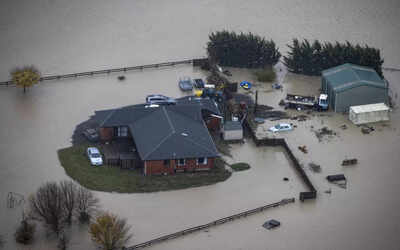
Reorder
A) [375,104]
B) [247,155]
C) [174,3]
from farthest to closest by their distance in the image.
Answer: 1. [174,3]
2. [375,104]
3. [247,155]

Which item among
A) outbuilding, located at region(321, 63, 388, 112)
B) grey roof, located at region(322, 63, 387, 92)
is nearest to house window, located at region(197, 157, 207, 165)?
outbuilding, located at region(321, 63, 388, 112)

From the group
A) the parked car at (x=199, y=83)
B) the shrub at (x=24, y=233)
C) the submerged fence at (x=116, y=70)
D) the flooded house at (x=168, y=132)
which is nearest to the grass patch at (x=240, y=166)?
the flooded house at (x=168, y=132)

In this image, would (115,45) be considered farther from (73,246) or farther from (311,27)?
(73,246)

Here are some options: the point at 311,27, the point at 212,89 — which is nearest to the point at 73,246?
the point at 212,89

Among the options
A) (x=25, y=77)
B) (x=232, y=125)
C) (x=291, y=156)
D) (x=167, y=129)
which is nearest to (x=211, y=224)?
(x=167, y=129)

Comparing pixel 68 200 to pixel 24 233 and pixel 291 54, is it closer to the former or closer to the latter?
pixel 24 233

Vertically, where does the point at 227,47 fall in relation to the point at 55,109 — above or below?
above
